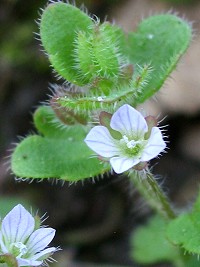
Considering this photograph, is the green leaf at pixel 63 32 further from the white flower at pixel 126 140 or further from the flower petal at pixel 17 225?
the flower petal at pixel 17 225

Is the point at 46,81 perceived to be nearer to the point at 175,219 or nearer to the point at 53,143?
the point at 53,143

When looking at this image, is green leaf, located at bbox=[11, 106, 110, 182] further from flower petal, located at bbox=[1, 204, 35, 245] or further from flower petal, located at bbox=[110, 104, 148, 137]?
flower petal, located at bbox=[1, 204, 35, 245]

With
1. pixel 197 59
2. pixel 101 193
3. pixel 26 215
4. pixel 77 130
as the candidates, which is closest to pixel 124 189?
pixel 101 193

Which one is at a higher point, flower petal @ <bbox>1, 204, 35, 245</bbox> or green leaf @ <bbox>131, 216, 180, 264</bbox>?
flower petal @ <bbox>1, 204, 35, 245</bbox>

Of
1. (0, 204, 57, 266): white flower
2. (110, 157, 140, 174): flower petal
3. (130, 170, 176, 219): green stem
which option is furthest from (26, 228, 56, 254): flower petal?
(130, 170, 176, 219): green stem

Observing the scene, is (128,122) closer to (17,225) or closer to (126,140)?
(126,140)

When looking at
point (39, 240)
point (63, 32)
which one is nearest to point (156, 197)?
point (39, 240)

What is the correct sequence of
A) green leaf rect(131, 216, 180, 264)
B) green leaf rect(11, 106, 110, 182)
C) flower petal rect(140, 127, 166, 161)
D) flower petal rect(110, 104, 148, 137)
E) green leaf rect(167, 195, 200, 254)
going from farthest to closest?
green leaf rect(131, 216, 180, 264), green leaf rect(11, 106, 110, 182), green leaf rect(167, 195, 200, 254), flower petal rect(110, 104, 148, 137), flower petal rect(140, 127, 166, 161)
